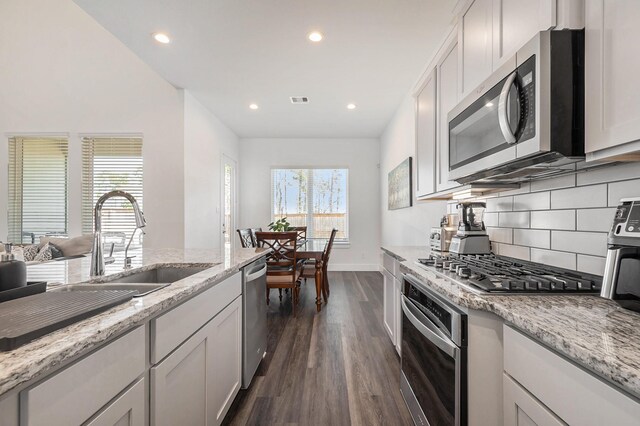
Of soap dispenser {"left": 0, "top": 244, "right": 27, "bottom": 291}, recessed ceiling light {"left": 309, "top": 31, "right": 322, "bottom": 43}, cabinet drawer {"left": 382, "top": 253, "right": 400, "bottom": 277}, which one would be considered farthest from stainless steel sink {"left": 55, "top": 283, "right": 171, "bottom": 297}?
recessed ceiling light {"left": 309, "top": 31, "right": 322, "bottom": 43}

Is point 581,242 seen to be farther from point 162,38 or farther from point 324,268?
point 162,38

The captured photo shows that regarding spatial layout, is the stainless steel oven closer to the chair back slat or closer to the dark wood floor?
the dark wood floor

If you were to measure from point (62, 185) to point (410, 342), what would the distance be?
523 cm

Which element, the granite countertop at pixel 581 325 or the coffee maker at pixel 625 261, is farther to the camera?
the coffee maker at pixel 625 261

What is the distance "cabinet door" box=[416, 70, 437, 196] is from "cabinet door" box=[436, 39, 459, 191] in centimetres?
9

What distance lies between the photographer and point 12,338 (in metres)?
0.55

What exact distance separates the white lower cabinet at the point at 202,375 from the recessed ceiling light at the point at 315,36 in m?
2.30

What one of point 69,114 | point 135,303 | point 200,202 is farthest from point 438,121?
point 69,114

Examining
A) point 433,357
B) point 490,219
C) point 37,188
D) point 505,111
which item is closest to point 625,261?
point 505,111

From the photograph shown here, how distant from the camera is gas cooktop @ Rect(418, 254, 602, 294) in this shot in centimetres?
102

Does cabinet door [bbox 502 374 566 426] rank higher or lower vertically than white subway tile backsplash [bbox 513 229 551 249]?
lower

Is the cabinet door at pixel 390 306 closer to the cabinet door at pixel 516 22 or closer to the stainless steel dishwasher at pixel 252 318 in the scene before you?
the stainless steel dishwasher at pixel 252 318

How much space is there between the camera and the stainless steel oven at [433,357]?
1.02 m

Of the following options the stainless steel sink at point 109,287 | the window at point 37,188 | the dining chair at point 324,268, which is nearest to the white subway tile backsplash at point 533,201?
the stainless steel sink at point 109,287
